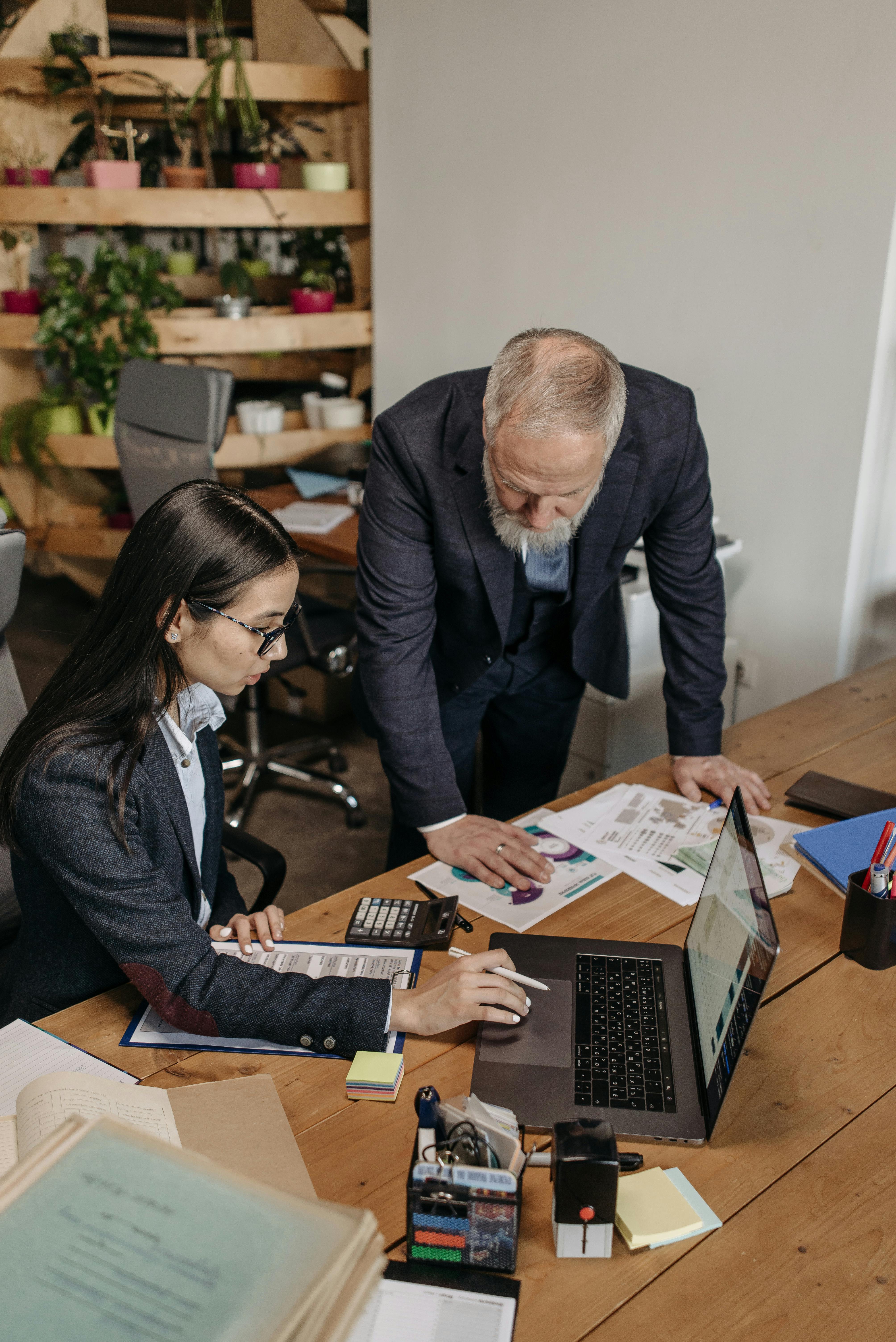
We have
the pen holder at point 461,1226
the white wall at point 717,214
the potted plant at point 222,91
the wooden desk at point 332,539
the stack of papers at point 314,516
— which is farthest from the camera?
the potted plant at point 222,91

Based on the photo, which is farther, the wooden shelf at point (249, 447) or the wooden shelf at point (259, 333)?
the wooden shelf at point (249, 447)

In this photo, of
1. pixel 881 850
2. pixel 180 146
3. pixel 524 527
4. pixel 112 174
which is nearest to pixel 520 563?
pixel 524 527

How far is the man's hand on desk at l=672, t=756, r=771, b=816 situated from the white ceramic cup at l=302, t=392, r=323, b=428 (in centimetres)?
243

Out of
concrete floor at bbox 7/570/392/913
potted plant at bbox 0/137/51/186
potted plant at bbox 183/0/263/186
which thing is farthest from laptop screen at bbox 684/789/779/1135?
potted plant at bbox 0/137/51/186

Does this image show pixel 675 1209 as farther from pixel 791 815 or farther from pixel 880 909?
pixel 791 815

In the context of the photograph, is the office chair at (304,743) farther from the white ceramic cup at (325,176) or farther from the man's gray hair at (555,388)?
the white ceramic cup at (325,176)

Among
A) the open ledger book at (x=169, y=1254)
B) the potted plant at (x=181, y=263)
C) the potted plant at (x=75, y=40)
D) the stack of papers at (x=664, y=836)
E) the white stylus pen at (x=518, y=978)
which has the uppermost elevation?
the potted plant at (x=75, y=40)

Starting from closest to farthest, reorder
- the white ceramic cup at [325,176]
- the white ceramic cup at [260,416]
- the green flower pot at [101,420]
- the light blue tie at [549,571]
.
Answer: the light blue tie at [549,571]
the white ceramic cup at [325,176]
the white ceramic cup at [260,416]
the green flower pot at [101,420]

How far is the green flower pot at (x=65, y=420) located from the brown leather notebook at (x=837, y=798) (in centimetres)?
315

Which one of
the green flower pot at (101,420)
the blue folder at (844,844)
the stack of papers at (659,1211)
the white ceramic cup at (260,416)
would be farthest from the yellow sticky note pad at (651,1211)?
the green flower pot at (101,420)

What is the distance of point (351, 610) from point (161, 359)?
1.41 meters

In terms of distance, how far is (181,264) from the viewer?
388 centimetres

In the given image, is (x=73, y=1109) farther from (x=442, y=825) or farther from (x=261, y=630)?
(x=442, y=825)

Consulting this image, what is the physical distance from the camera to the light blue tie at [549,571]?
1830 mm
